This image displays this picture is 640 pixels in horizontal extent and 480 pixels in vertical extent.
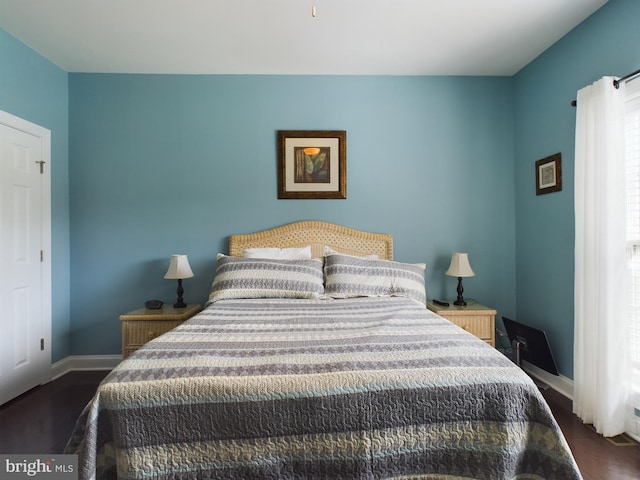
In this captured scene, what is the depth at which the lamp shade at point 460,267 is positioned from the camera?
280cm

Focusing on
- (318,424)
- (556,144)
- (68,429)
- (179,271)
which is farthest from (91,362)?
(556,144)

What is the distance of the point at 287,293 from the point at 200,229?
119cm

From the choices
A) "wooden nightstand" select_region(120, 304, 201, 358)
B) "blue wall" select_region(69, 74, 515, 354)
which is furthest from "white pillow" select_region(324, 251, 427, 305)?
"wooden nightstand" select_region(120, 304, 201, 358)

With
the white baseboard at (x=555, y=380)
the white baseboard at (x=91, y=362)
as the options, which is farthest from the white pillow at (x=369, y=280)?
the white baseboard at (x=91, y=362)

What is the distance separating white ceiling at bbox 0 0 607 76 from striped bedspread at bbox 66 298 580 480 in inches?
89.2

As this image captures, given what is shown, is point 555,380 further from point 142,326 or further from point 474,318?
point 142,326

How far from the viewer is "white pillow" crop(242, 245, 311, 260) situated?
2.83 m

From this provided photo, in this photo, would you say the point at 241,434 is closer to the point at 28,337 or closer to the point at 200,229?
the point at 200,229

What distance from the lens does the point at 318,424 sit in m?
1.10

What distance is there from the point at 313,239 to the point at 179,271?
1.22 meters

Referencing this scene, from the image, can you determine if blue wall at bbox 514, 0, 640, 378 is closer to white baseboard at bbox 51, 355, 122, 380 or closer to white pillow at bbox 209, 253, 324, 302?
white pillow at bbox 209, 253, 324, 302

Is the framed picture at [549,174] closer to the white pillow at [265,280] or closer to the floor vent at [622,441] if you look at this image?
the floor vent at [622,441]

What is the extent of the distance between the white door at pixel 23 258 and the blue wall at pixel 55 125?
9cm

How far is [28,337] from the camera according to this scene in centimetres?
260
